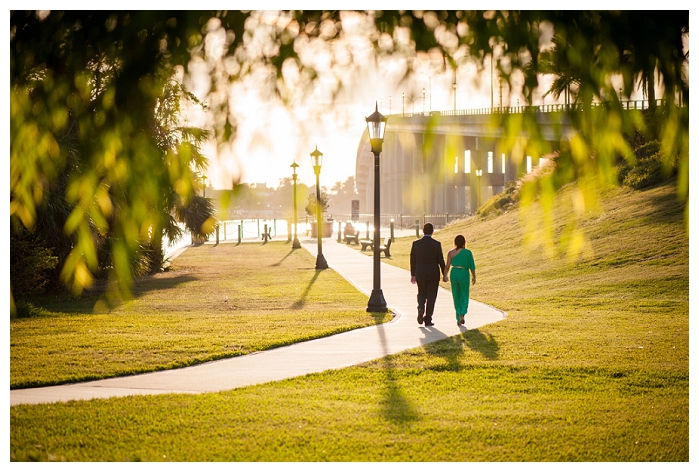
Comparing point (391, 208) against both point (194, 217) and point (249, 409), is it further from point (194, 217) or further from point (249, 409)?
point (249, 409)

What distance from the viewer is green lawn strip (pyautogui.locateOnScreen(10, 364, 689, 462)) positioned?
569cm

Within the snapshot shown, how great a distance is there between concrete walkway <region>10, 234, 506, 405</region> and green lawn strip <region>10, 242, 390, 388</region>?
382 mm

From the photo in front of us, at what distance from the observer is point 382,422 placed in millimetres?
6355

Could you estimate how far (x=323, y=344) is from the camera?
10.2 m

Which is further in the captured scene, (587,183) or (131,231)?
(131,231)

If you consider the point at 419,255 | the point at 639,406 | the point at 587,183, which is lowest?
the point at 639,406

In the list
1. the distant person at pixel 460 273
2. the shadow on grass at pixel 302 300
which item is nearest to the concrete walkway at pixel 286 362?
the distant person at pixel 460 273

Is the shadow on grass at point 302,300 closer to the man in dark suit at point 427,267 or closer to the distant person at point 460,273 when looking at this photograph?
the man in dark suit at point 427,267

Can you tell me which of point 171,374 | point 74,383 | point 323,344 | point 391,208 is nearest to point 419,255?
point 323,344

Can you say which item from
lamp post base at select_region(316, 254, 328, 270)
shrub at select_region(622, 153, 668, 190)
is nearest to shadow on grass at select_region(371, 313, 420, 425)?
lamp post base at select_region(316, 254, 328, 270)

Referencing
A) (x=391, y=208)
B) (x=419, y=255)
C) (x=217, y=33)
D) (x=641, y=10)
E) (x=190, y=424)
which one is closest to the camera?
(x=641, y=10)

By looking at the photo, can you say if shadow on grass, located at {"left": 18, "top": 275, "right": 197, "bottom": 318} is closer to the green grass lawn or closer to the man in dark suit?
the man in dark suit

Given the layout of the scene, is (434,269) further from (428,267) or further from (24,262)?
(24,262)

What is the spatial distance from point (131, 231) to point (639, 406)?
15.1ft
